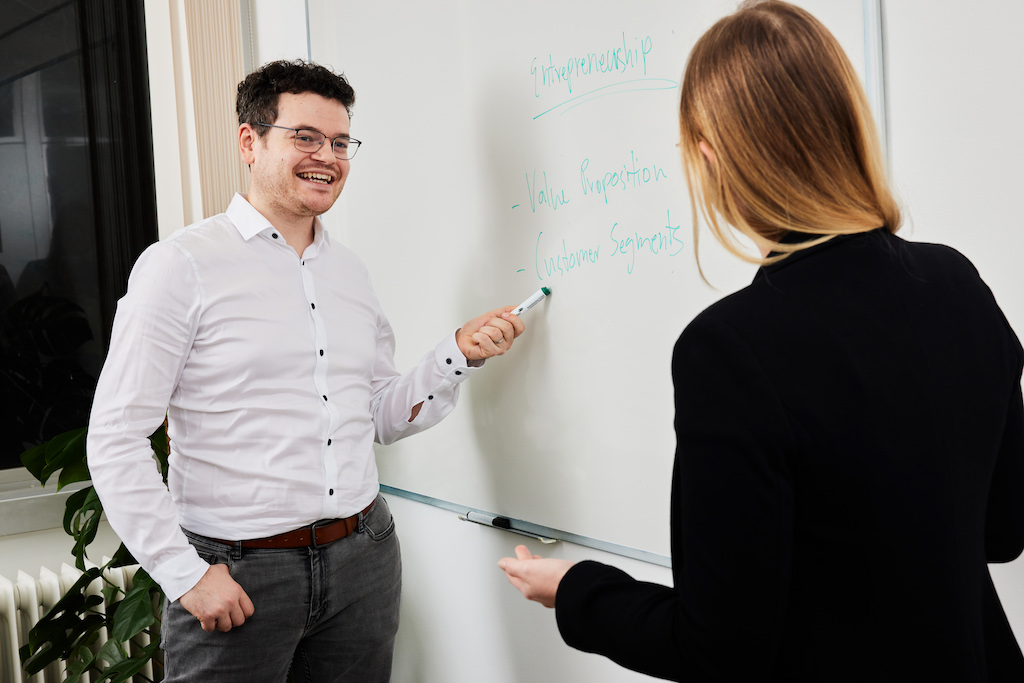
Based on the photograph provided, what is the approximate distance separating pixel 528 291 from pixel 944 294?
879mm

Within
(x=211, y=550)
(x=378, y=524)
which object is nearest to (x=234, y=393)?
(x=211, y=550)

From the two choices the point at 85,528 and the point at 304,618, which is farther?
the point at 85,528

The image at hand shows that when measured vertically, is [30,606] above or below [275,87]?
below

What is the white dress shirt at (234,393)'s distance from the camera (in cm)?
124

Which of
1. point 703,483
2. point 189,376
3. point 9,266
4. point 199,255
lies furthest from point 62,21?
point 703,483

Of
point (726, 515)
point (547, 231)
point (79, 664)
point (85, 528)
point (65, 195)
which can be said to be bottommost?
point (79, 664)

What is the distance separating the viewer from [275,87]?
1461 mm

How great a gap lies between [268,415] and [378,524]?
0.31 metres

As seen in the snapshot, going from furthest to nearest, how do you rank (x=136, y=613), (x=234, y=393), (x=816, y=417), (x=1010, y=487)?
1. (x=136, y=613)
2. (x=234, y=393)
3. (x=1010, y=487)
4. (x=816, y=417)

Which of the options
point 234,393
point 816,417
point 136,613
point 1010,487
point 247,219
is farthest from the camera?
point 136,613

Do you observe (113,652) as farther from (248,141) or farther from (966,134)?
(966,134)

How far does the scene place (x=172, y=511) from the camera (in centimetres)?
126

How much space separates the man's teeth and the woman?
96cm

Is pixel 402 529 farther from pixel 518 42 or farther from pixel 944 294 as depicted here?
pixel 944 294
